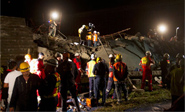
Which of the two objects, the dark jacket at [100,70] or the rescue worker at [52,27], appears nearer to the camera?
the dark jacket at [100,70]

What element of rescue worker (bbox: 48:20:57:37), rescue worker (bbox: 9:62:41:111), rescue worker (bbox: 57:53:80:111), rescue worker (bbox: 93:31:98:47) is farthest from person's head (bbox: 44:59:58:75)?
rescue worker (bbox: 48:20:57:37)

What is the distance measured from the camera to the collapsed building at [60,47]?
9.59 m

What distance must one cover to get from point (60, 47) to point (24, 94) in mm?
9091

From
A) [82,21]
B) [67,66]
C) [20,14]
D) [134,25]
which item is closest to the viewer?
[67,66]

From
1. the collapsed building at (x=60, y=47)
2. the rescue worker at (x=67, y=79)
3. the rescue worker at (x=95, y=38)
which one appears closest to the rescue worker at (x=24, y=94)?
the rescue worker at (x=67, y=79)

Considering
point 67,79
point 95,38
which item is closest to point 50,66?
point 67,79

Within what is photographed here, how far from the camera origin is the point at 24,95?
3223 mm

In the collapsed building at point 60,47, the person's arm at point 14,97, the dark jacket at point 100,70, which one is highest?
the collapsed building at point 60,47

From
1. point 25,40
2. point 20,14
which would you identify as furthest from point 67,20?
Answer: point 25,40

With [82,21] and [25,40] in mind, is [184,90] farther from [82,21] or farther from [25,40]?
[82,21]

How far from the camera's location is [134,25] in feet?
84.4

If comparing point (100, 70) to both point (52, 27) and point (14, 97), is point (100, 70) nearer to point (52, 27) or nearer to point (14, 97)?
point (14, 97)

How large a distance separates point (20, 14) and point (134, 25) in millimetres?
18211

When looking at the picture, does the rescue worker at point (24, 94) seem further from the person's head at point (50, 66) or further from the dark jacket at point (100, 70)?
the dark jacket at point (100, 70)
